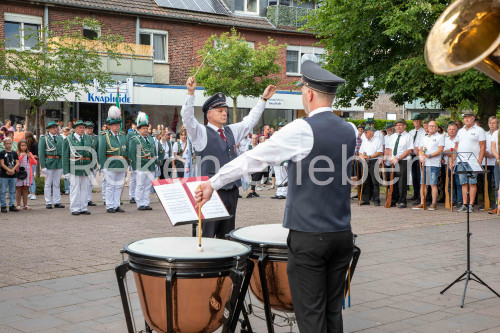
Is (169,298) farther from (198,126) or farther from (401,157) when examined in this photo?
(401,157)

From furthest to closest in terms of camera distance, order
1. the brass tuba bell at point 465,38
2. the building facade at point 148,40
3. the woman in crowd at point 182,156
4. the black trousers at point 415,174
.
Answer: the building facade at point 148,40 < the woman in crowd at point 182,156 < the black trousers at point 415,174 < the brass tuba bell at point 465,38

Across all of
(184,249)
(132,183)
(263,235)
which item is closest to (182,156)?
(132,183)

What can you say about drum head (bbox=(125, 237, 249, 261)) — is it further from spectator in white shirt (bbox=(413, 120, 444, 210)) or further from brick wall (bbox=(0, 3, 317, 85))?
brick wall (bbox=(0, 3, 317, 85))

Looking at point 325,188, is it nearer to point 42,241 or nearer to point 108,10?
point 42,241

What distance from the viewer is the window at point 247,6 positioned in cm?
3303

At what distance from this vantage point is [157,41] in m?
29.6

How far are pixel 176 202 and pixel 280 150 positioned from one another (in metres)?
1.01

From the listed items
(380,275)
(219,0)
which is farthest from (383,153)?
(219,0)

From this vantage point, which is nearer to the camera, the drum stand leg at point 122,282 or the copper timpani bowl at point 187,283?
the copper timpani bowl at point 187,283

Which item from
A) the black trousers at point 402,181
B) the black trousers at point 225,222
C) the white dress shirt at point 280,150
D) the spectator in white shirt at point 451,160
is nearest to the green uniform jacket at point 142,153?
the black trousers at point 402,181

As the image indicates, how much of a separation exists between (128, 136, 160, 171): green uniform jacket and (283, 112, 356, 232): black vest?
35.8ft

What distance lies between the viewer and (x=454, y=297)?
6.41 meters

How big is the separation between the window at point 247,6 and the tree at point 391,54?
51.9 ft

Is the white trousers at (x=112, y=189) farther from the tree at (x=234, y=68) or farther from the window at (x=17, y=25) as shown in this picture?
the window at (x=17, y=25)
